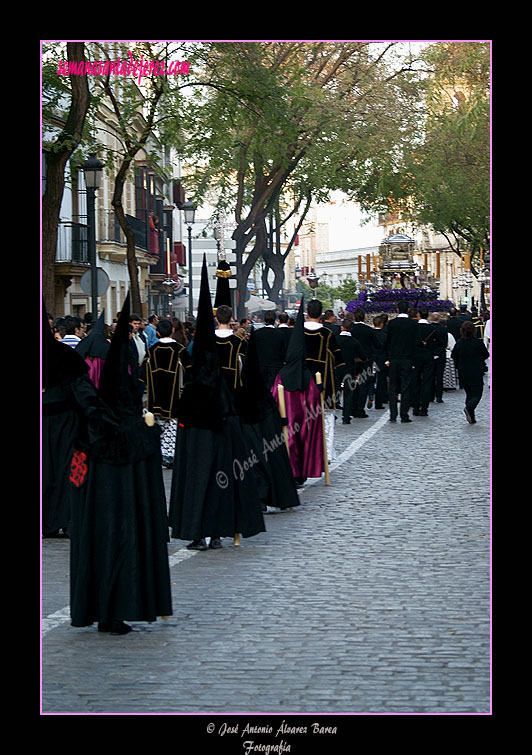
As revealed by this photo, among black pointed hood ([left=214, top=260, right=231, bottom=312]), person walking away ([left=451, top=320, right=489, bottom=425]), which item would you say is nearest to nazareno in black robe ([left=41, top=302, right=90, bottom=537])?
black pointed hood ([left=214, top=260, right=231, bottom=312])

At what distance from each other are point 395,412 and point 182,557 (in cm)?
1233

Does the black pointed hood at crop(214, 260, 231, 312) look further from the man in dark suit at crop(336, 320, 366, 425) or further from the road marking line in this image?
the man in dark suit at crop(336, 320, 366, 425)

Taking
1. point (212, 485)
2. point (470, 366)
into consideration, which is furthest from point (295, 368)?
point (470, 366)

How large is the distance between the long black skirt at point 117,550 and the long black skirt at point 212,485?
7.73 feet

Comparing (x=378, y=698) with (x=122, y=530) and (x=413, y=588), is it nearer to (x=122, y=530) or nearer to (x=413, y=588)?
(x=122, y=530)

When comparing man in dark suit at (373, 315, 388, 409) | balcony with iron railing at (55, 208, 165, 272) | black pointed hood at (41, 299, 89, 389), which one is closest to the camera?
black pointed hood at (41, 299, 89, 389)

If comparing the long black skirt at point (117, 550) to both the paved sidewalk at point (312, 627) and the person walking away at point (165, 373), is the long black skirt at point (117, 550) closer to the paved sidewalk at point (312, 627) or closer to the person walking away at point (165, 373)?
the paved sidewalk at point (312, 627)

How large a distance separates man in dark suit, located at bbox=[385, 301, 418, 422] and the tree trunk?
19.2 ft

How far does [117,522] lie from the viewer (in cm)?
744

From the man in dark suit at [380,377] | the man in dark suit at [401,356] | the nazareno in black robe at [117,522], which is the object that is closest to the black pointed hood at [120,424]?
the nazareno in black robe at [117,522]

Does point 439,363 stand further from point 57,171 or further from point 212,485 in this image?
point 212,485

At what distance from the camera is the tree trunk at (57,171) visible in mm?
18688

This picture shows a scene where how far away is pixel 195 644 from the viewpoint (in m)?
7.28

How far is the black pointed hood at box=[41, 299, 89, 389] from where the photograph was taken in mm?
8727
